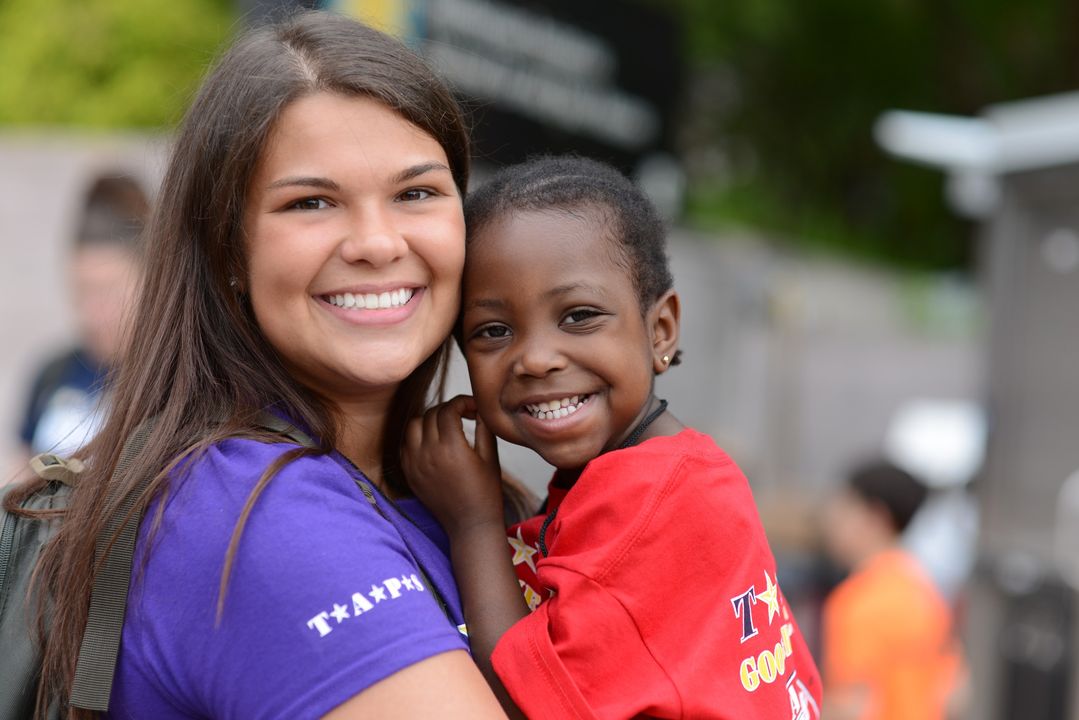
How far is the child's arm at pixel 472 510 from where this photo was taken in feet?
6.13

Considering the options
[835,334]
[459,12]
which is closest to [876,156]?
[835,334]

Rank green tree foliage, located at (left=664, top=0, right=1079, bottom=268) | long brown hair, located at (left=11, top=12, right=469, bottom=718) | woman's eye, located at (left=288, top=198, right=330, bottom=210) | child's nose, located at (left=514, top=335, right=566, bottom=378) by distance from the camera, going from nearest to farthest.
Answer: long brown hair, located at (left=11, top=12, right=469, bottom=718)
woman's eye, located at (left=288, top=198, right=330, bottom=210)
child's nose, located at (left=514, top=335, right=566, bottom=378)
green tree foliage, located at (left=664, top=0, right=1079, bottom=268)

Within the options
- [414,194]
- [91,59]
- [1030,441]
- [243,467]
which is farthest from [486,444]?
[91,59]

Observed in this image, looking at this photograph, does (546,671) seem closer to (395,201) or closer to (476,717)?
(476,717)

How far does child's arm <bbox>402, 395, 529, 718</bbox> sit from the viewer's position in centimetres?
187

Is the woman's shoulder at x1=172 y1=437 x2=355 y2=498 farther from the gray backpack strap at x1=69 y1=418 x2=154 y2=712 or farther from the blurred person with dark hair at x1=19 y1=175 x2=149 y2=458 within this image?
the blurred person with dark hair at x1=19 y1=175 x2=149 y2=458

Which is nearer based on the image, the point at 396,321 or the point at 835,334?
the point at 396,321

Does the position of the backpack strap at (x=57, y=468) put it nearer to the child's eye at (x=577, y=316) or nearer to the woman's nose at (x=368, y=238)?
the woman's nose at (x=368, y=238)

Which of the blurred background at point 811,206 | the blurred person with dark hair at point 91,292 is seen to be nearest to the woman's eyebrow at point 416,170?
the blurred background at point 811,206

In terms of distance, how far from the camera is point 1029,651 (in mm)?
5457

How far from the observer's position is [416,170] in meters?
1.96

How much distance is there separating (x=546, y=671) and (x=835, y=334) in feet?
31.2

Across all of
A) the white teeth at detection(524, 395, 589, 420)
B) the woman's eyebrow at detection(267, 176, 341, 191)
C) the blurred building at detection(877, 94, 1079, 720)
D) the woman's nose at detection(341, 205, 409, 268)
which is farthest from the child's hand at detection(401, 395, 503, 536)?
the blurred building at detection(877, 94, 1079, 720)

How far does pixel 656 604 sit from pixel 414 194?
0.75 m
